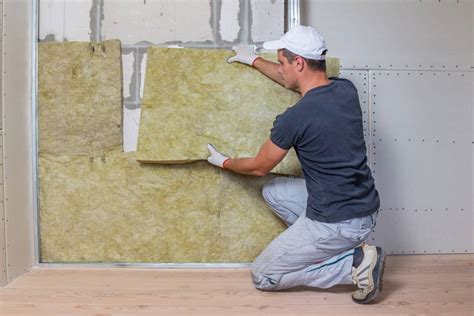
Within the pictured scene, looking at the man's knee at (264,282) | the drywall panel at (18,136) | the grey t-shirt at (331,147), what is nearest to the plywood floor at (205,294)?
the man's knee at (264,282)

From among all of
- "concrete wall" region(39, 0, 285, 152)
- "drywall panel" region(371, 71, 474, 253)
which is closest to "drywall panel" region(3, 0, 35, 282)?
"concrete wall" region(39, 0, 285, 152)

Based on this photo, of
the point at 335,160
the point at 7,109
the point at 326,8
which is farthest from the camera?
the point at 326,8

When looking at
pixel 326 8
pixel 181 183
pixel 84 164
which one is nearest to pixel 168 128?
pixel 181 183

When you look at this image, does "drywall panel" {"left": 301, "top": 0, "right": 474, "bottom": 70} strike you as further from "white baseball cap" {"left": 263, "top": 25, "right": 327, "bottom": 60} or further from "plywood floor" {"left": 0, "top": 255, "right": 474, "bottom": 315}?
"plywood floor" {"left": 0, "top": 255, "right": 474, "bottom": 315}

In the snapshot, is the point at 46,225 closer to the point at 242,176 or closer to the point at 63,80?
the point at 63,80

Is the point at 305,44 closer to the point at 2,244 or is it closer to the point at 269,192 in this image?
the point at 269,192

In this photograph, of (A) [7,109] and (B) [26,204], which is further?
(B) [26,204]

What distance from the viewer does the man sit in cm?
200

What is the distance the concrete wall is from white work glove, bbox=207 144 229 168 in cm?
51

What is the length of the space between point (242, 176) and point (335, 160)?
0.58 metres

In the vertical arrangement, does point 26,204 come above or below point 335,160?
Answer: below

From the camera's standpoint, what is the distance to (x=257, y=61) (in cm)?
239

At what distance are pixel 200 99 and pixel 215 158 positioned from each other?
0.30 meters

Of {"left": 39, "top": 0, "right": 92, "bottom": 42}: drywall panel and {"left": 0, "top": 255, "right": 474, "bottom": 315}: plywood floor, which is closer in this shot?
{"left": 0, "top": 255, "right": 474, "bottom": 315}: plywood floor
